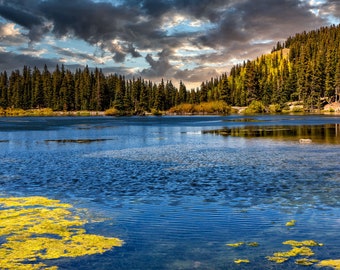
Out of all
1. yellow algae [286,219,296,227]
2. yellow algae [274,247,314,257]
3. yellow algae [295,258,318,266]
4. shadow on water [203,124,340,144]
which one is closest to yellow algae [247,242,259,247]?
yellow algae [274,247,314,257]

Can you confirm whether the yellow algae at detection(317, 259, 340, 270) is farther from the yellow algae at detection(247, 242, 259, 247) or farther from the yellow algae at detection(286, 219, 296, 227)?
the yellow algae at detection(286, 219, 296, 227)

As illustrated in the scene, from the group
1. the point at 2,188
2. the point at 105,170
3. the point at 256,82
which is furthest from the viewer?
the point at 256,82

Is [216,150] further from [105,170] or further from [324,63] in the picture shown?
[324,63]

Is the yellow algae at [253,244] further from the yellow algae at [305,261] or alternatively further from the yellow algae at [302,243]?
the yellow algae at [305,261]

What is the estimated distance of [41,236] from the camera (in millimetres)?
12641

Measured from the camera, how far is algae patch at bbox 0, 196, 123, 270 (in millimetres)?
10750

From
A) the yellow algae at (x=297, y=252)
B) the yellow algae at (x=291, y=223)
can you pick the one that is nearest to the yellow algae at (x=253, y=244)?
the yellow algae at (x=297, y=252)

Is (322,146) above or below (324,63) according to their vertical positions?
below

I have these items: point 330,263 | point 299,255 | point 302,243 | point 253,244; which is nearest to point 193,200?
point 253,244

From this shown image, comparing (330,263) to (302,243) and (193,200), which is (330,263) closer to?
(302,243)

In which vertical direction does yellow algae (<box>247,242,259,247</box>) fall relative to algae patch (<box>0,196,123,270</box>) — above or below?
below

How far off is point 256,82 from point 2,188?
18297 centimetres

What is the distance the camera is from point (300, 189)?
19250 millimetres

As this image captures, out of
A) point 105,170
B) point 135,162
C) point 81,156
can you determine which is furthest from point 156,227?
point 81,156
